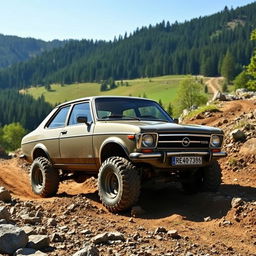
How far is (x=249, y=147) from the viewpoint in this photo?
11.5m

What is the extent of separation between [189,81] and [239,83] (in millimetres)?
36591

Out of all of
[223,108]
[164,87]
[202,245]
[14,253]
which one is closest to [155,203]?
[202,245]

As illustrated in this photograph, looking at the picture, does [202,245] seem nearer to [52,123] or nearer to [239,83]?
[52,123]

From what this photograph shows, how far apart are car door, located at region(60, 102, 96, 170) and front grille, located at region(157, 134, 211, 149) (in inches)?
62.6

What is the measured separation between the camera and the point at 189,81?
7044 cm

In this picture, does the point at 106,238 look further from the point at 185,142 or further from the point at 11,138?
the point at 11,138

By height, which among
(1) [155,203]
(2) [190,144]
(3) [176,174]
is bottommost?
(1) [155,203]

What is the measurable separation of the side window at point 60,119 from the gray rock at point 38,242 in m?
4.34

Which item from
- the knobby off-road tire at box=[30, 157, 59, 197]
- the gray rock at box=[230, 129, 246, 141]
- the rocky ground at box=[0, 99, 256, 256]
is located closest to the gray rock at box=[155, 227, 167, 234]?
the rocky ground at box=[0, 99, 256, 256]

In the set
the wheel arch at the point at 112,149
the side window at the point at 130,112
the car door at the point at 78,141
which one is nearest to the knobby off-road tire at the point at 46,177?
the car door at the point at 78,141

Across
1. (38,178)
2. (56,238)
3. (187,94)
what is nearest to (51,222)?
(56,238)

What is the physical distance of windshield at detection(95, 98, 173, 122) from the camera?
314 inches

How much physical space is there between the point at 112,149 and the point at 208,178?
6.77 feet

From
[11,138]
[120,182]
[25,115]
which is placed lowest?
[11,138]
